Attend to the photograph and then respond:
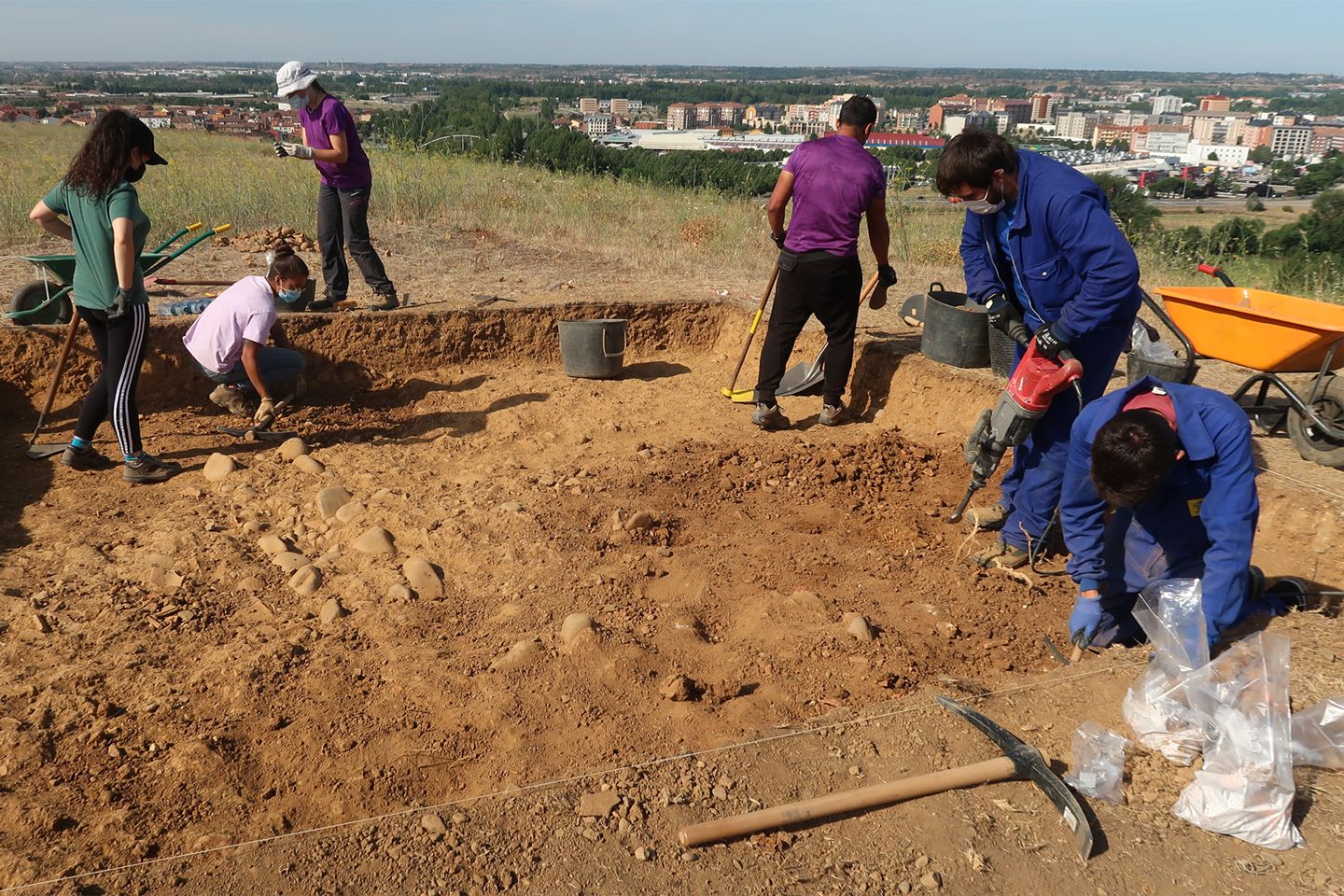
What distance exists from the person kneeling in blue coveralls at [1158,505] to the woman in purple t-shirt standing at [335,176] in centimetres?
485

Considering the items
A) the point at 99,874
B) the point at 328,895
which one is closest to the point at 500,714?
the point at 328,895

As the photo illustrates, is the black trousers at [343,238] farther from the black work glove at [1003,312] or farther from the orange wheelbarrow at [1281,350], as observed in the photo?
the orange wheelbarrow at [1281,350]

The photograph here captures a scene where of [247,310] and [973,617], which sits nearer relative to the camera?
[973,617]

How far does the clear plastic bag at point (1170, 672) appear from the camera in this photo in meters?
2.61

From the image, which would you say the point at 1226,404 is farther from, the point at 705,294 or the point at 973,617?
the point at 705,294

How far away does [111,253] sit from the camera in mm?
4133

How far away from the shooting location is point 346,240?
630cm

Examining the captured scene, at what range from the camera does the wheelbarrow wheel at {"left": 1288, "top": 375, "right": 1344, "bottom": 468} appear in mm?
4266

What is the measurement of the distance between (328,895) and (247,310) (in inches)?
138

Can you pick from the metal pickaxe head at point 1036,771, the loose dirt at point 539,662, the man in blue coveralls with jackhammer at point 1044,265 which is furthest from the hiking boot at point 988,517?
the metal pickaxe head at point 1036,771

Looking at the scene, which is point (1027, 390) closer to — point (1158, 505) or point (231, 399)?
point (1158, 505)

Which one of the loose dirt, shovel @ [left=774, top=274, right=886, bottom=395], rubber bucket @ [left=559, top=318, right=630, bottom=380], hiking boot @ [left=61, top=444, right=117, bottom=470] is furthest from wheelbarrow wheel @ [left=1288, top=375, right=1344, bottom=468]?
hiking boot @ [left=61, top=444, right=117, bottom=470]

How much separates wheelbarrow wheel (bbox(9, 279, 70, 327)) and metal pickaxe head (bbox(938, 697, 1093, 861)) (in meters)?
5.44

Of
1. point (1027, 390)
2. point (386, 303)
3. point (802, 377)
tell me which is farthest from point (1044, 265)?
point (386, 303)
